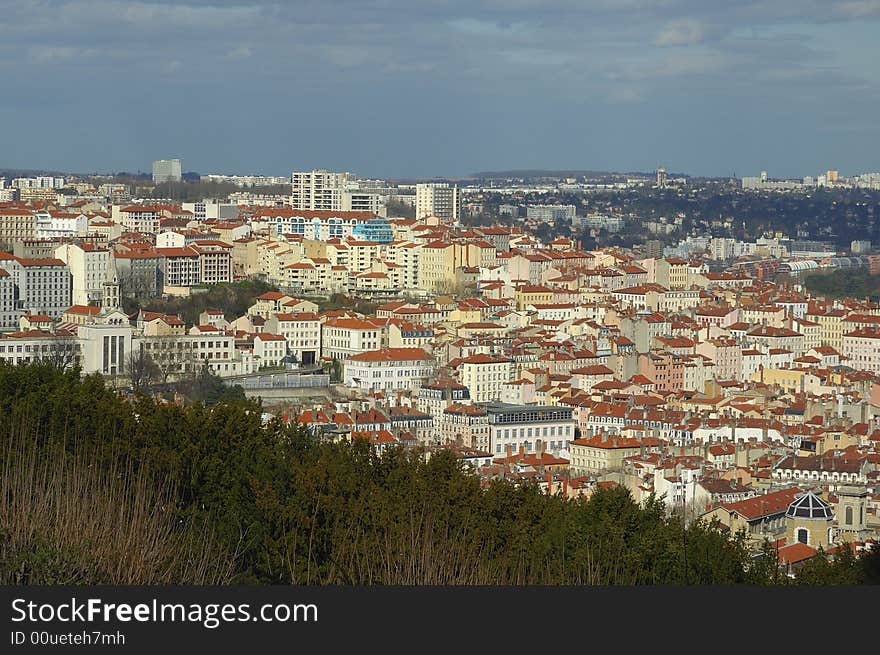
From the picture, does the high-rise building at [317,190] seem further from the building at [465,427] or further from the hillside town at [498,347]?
the building at [465,427]

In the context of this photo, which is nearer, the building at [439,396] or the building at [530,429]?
the building at [530,429]

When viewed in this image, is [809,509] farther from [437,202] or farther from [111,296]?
[437,202]

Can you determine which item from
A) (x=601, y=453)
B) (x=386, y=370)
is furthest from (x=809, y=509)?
(x=386, y=370)

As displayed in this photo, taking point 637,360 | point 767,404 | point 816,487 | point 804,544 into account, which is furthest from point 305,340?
point 804,544

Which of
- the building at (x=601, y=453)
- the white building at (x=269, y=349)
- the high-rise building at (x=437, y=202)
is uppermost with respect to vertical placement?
the high-rise building at (x=437, y=202)

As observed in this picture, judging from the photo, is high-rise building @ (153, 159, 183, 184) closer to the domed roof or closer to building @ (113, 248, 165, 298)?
building @ (113, 248, 165, 298)

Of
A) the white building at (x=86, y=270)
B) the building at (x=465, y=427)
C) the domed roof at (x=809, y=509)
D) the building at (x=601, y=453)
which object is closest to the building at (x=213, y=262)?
the white building at (x=86, y=270)

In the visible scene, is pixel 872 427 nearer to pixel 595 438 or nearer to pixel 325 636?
pixel 595 438
